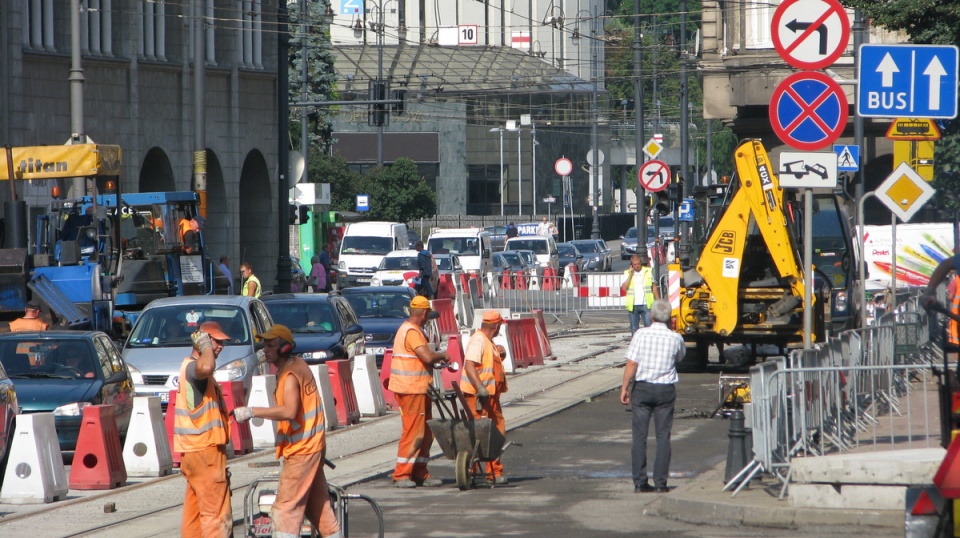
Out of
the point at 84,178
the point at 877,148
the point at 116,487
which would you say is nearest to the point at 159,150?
the point at 84,178

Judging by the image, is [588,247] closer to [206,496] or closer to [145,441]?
[145,441]

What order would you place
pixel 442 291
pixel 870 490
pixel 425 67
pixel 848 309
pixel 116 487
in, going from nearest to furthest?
pixel 870 490 → pixel 116 487 → pixel 848 309 → pixel 442 291 → pixel 425 67

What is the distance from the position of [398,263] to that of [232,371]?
25.2 meters

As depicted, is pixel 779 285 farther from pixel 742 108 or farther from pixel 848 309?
pixel 742 108

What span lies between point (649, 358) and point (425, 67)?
64219 mm

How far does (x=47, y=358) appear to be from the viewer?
15570 mm

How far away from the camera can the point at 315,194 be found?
46219 mm

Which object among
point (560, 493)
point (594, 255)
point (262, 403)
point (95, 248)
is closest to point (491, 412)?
point (560, 493)

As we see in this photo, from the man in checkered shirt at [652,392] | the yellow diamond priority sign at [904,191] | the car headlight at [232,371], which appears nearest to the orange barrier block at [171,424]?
the car headlight at [232,371]

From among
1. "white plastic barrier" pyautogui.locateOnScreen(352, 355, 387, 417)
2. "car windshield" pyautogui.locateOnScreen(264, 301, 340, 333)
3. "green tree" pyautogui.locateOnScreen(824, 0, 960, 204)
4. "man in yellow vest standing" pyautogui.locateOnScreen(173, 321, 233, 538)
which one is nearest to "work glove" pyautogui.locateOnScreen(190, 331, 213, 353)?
"man in yellow vest standing" pyautogui.locateOnScreen(173, 321, 233, 538)

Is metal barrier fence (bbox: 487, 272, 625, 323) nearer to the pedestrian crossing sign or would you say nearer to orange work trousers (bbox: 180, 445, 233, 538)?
the pedestrian crossing sign

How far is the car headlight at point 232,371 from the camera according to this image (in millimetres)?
17219

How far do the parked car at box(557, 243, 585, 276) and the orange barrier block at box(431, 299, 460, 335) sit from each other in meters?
27.6

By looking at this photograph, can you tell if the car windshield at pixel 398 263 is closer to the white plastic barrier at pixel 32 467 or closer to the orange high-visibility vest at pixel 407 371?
the orange high-visibility vest at pixel 407 371
